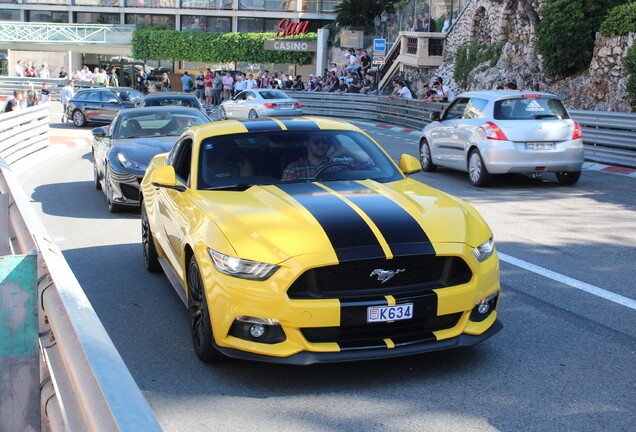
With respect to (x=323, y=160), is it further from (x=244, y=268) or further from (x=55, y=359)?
(x=55, y=359)

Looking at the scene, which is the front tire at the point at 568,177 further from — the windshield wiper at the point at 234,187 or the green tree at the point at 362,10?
the green tree at the point at 362,10

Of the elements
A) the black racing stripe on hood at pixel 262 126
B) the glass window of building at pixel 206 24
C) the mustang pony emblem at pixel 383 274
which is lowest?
the mustang pony emblem at pixel 383 274

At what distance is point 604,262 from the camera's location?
8.73 m

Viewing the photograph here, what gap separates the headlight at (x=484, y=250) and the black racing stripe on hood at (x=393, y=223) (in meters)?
0.40

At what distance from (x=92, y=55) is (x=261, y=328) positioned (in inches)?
2659

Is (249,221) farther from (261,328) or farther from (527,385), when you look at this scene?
(527,385)

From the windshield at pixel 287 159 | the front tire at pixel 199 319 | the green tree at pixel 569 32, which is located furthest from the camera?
the green tree at pixel 569 32

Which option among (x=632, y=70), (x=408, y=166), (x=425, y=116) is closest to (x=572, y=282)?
(x=408, y=166)

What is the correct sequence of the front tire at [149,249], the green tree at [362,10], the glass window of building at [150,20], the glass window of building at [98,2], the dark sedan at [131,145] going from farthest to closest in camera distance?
the glass window of building at [98,2] < the glass window of building at [150,20] < the green tree at [362,10] < the dark sedan at [131,145] < the front tire at [149,249]

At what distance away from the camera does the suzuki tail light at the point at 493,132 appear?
13849 millimetres

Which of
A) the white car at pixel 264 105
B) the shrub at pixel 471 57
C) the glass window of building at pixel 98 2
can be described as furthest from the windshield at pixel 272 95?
the glass window of building at pixel 98 2

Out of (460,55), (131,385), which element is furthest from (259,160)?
(460,55)

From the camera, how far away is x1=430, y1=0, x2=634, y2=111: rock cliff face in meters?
23.1

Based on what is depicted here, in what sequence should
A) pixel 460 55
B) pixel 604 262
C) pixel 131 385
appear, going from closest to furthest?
pixel 131 385, pixel 604 262, pixel 460 55
